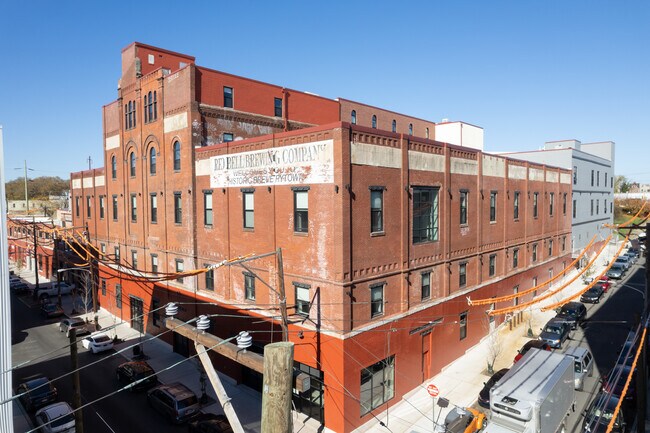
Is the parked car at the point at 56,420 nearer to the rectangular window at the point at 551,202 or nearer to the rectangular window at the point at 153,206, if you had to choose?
the rectangular window at the point at 153,206

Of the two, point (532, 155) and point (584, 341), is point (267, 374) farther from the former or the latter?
point (532, 155)

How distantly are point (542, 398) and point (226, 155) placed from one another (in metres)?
20.6

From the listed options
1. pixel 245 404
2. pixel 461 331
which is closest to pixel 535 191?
pixel 461 331

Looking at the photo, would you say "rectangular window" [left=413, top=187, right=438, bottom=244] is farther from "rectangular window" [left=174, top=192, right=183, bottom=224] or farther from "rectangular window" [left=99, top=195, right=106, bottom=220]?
"rectangular window" [left=99, top=195, right=106, bottom=220]

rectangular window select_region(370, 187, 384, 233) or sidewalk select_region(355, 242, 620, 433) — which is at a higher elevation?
rectangular window select_region(370, 187, 384, 233)

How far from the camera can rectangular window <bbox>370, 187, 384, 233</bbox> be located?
830 inches

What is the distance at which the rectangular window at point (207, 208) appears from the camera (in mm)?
27484

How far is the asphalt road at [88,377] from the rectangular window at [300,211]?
1051 cm

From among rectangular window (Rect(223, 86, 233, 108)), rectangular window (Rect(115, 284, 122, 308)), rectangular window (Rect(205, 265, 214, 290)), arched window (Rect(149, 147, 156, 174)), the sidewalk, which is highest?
rectangular window (Rect(223, 86, 233, 108))

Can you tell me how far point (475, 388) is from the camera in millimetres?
23594

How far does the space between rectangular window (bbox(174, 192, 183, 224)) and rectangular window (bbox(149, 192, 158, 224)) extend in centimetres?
343

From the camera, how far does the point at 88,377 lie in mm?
26688

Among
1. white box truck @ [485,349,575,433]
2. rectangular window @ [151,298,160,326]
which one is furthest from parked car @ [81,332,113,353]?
white box truck @ [485,349,575,433]

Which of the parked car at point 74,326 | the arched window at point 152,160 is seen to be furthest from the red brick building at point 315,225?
the parked car at point 74,326
